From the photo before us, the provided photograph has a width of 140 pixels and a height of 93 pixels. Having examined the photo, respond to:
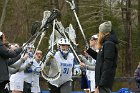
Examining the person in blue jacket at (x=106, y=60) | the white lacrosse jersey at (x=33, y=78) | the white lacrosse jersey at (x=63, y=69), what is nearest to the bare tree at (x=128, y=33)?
the white lacrosse jersey at (x=33, y=78)

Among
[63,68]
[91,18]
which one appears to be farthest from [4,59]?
[91,18]

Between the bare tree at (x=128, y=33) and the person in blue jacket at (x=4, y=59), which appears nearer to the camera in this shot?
the person in blue jacket at (x=4, y=59)

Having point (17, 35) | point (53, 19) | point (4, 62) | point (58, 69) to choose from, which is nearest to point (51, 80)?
point (58, 69)

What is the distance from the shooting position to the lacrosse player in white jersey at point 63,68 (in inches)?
496

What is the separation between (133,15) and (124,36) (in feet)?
4.87

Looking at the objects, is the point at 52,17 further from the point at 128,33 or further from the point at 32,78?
the point at 128,33

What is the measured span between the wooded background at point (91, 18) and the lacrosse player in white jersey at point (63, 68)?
54.7 ft

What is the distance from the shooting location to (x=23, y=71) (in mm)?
12961

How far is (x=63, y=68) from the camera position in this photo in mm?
12656

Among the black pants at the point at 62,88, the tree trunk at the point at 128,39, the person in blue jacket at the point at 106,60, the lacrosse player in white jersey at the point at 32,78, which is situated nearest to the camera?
the person in blue jacket at the point at 106,60

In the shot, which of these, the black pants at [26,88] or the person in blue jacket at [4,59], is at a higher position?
the person in blue jacket at [4,59]

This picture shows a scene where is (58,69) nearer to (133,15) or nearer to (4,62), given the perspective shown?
(4,62)

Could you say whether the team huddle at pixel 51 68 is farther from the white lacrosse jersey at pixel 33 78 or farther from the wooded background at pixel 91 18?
the wooded background at pixel 91 18

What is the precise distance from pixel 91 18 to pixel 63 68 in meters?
18.2
